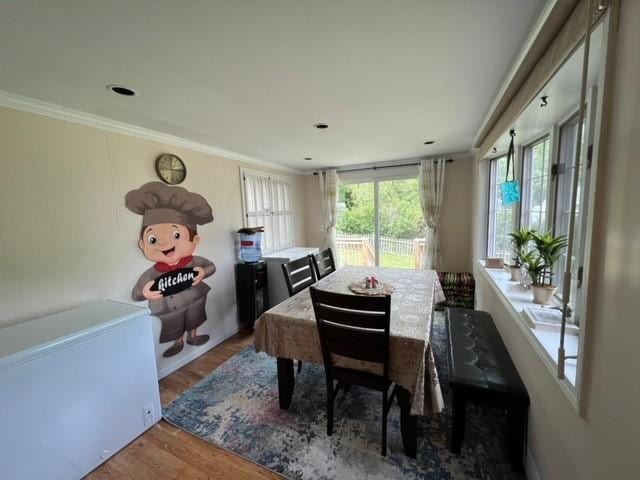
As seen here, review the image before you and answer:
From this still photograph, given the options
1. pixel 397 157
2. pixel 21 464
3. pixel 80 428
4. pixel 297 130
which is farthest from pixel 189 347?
pixel 397 157

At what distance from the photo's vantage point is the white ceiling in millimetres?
966

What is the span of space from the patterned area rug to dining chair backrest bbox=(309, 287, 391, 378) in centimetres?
58

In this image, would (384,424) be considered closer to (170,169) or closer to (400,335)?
(400,335)

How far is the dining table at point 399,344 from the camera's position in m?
1.34

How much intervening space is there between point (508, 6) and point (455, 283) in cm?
315

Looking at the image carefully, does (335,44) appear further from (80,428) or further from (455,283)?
(455,283)

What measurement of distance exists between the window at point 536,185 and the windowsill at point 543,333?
53 centimetres

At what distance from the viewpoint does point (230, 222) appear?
10.3ft

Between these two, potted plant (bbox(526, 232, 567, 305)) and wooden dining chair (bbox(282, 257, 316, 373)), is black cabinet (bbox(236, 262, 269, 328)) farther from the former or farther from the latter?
potted plant (bbox(526, 232, 567, 305))

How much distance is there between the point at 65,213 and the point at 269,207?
2.36 meters

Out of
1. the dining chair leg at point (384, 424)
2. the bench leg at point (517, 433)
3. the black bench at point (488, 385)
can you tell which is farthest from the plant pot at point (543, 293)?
the dining chair leg at point (384, 424)

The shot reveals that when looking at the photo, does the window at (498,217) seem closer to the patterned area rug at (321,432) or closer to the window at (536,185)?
the window at (536,185)

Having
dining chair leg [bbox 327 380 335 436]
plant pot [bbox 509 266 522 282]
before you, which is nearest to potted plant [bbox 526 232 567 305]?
plant pot [bbox 509 266 522 282]

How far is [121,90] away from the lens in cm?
154
